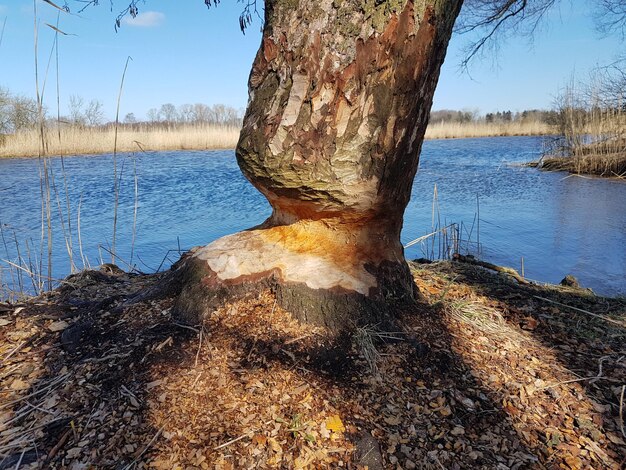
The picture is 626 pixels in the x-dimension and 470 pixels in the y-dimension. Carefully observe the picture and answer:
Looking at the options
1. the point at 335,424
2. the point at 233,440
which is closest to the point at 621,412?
the point at 335,424

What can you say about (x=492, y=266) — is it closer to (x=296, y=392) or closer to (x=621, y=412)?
(x=621, y=412)

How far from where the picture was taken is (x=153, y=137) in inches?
866

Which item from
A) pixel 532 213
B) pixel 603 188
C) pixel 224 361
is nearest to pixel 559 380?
pixel 224 361

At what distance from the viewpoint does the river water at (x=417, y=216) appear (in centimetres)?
506

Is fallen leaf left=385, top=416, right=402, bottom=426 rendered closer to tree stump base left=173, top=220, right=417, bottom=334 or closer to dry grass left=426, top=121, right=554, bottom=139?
tree stump base left=173, top=220, right=417, bottom=334

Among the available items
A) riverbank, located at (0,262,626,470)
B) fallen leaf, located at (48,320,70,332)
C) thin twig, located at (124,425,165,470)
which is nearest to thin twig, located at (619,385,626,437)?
riverbank, located at (0,262,626,470)

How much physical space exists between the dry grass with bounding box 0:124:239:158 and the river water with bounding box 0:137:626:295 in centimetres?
397

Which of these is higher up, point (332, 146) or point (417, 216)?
point (332, 146)

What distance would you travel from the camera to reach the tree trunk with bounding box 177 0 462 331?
1.50 m

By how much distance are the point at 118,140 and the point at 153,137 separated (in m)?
2.77

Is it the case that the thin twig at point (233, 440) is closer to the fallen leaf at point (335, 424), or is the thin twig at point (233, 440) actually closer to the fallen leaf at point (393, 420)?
the fallen leaf at point (335, 424)

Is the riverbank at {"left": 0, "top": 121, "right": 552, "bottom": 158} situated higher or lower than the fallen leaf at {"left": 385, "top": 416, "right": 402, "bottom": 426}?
higher

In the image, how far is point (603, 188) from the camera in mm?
10297

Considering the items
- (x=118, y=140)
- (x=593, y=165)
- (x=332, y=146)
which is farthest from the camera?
(x=118, y=140)
